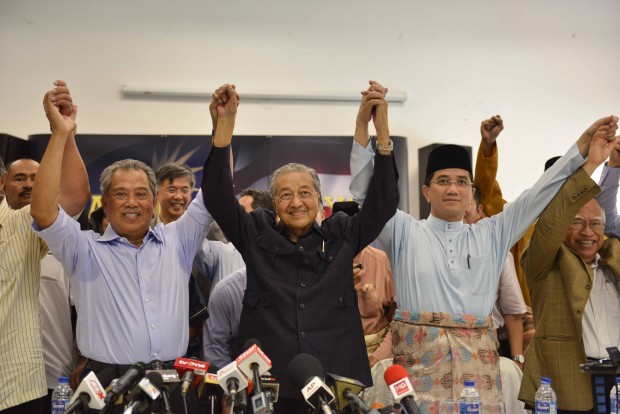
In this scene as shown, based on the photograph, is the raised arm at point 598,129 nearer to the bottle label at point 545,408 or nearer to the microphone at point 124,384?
the bottle label at point 545,408

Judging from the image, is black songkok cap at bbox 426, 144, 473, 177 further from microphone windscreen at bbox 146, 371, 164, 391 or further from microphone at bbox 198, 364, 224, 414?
microphone windscreen at bbox 146, 371, 164, 391

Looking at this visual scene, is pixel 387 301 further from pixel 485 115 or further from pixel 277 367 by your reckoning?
pixel 485 115

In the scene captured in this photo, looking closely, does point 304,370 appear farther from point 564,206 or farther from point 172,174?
point 172,174

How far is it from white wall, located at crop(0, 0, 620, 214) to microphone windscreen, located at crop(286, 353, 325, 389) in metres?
4.46

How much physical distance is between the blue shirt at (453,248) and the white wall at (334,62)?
3.23 meters

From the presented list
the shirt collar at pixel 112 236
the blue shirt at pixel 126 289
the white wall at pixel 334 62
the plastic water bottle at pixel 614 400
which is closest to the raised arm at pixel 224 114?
Result: the blue shirt at pixel 126 289

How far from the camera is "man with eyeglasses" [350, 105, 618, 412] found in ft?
9.00

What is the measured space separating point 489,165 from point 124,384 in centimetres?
251

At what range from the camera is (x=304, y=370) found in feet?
5.94

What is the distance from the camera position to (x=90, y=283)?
103 inches

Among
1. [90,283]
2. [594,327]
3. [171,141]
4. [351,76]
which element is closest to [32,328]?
[90,283]

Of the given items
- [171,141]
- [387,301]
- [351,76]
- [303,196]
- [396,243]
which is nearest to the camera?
[303,196]

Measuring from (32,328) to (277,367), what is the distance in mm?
940

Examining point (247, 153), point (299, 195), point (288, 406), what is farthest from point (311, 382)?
point (247, 153)
